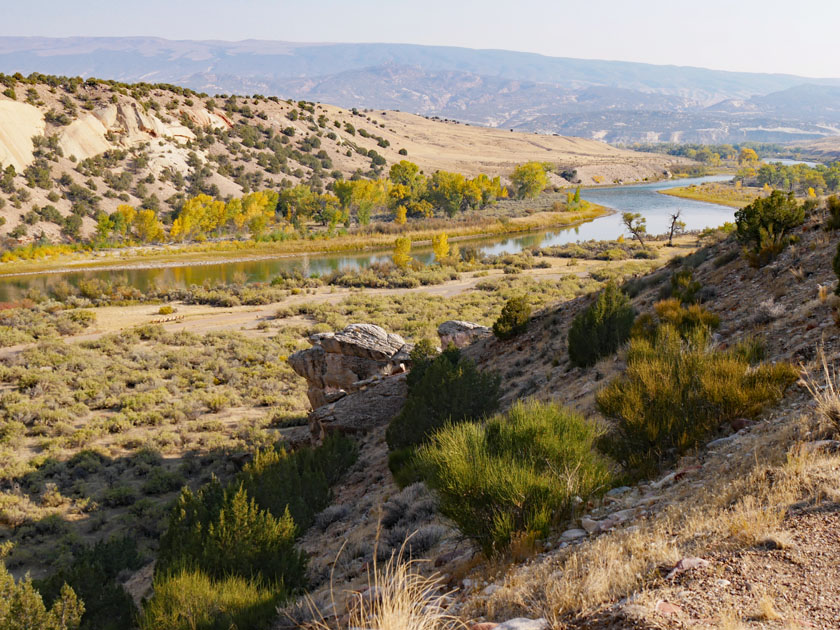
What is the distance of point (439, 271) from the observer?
49.9 metres

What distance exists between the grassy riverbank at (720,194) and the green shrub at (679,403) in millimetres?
92177

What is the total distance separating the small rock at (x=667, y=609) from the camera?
3480mm

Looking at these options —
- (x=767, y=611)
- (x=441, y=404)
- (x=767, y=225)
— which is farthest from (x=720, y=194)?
(x=767, y=611)

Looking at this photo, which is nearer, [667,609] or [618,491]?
[667,609]

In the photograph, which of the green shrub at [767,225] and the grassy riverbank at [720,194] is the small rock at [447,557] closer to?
the green shrub at [767,225]

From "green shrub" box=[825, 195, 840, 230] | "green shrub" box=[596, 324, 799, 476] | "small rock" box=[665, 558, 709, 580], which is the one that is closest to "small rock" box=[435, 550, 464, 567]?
"green shrub" box=[596, 324, 799, 476]

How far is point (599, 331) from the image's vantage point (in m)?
13.5

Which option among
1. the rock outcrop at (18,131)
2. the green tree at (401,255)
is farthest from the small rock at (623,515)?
the rock outcrop at (18,131)

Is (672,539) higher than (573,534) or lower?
higher

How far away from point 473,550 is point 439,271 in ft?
146

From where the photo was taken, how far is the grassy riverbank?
305ft

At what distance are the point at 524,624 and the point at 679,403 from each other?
13.0ft

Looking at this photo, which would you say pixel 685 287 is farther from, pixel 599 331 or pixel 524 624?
pixel 524 624

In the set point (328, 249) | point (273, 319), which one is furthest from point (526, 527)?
point (328, 249)
